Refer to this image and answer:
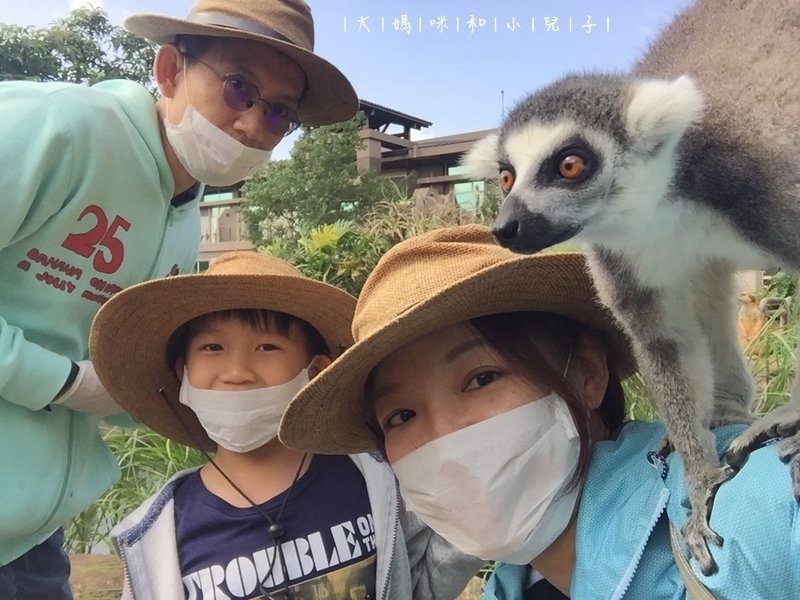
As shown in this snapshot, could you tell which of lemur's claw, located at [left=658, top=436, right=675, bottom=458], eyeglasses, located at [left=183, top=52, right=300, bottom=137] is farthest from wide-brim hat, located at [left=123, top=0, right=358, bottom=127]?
lemur's claw, located at [left=658, top=436, right=675, bottom=458]

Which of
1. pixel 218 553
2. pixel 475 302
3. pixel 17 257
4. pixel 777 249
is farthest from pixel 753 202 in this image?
pixel 17 257

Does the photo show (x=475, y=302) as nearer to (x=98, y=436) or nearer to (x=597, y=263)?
(x=597, y=263)

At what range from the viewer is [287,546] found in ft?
5.40

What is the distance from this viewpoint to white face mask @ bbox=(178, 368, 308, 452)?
172cm

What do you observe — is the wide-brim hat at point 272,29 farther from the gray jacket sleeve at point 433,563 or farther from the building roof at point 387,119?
the building roof at point 387,119

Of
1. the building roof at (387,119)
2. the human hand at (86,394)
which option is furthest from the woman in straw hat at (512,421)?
the building roof at (387,119)

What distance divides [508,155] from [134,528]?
1.24 metres

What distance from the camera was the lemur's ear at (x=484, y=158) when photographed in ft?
5.21

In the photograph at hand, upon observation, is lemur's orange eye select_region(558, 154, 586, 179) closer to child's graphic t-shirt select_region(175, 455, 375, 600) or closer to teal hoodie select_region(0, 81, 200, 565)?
child's graphic t-shirt select_region(175, 455, 375, 600)

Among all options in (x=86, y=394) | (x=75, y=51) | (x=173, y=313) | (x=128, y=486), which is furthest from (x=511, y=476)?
(x=75, y=51)

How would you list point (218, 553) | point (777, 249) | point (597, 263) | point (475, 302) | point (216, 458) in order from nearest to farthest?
point (475, 302) < point (777, 249) < point (597, 263) < point (218, 553) < point (216, 458)

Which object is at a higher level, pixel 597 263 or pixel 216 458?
pixel 597 263

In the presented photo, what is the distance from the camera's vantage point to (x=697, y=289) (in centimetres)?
147

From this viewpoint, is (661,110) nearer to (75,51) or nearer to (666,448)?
(666,448)
